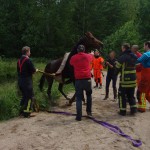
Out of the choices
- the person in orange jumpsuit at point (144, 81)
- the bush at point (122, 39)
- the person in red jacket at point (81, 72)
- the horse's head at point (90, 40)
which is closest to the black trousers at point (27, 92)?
the person in red jacket at point (81, 72)

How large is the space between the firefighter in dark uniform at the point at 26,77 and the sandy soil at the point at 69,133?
0.40 meters

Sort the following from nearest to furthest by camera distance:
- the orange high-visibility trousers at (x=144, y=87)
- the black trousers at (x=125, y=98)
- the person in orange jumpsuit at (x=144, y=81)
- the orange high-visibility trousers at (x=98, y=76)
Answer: the black trousers at (x=125, y=98), the person in orange jumpsuit at (x=144, y=81), the orange high-visibility trousers at (x=144, y=87), the orange high-visibility trousers at (x=98, y=76)

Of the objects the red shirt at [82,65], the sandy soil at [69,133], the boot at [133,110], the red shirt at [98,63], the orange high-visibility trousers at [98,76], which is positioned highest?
the red shirt at [82,65]

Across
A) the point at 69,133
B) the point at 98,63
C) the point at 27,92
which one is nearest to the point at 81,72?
the point at 27,92

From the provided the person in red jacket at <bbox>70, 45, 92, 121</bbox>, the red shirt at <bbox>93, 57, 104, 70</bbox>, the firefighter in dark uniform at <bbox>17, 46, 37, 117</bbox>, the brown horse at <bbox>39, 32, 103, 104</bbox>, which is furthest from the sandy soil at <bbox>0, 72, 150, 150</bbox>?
the red shirt at <bbox>93, 57, 104, 70</bbox>

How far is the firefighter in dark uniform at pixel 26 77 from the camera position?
10688 millimetres

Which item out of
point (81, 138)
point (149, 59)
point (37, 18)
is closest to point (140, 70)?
point (149, 59)

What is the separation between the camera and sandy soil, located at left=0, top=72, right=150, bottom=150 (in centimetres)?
821

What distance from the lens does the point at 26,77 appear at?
35.6ft

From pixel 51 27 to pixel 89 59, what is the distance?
37.1m

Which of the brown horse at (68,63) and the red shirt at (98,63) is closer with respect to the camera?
the brown horse at (68,63)

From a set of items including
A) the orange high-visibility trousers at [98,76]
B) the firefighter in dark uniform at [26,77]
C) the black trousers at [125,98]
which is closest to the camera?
the firefighter in dark uniform at [26,77]

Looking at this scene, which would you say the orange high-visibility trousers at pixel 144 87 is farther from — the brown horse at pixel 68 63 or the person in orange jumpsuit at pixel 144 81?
the brown horse at pixel 68 63

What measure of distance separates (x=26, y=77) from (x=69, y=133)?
2.59 metres
